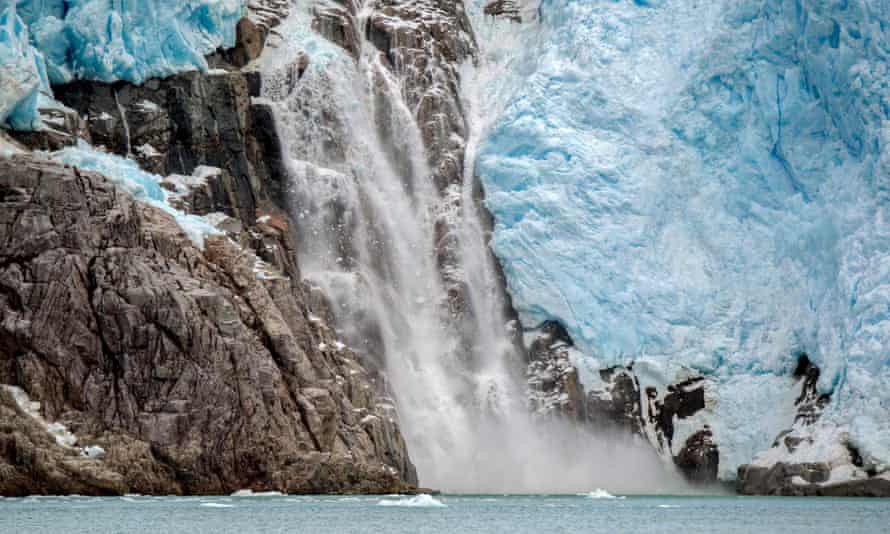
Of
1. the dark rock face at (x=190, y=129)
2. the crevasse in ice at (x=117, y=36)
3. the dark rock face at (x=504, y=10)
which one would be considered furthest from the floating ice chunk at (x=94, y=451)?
the dark rock face at (x=504, y=10)

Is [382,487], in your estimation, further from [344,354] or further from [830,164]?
[830,164]

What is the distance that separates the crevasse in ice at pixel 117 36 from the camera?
5984 centimetres

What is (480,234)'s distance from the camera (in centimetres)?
6869

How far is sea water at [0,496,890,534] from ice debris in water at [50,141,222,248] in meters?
10.7

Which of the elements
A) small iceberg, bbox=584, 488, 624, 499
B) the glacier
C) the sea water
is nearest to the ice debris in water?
Result: the glacier

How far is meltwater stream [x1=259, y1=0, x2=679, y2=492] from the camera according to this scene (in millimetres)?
63125

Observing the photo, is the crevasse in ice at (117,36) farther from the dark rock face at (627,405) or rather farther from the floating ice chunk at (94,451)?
the dark rock face at (627,405)

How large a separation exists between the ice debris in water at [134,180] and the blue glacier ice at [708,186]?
15802 mm

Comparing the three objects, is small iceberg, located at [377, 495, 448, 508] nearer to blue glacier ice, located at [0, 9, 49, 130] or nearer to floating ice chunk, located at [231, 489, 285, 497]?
floating ice chunk, located at [231, 489, 285, 497]

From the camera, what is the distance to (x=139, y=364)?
1997 inches

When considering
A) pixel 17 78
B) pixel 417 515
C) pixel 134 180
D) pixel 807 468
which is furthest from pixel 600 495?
pixel 17 78

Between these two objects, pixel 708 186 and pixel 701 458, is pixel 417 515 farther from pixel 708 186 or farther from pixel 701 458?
pixel 708 186

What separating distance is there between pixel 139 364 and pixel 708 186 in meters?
27.1

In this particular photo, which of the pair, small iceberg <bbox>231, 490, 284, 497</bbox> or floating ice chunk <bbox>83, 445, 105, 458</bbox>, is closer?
floating ice chunk <bbox>83, 445, 105, 458</bbox>
